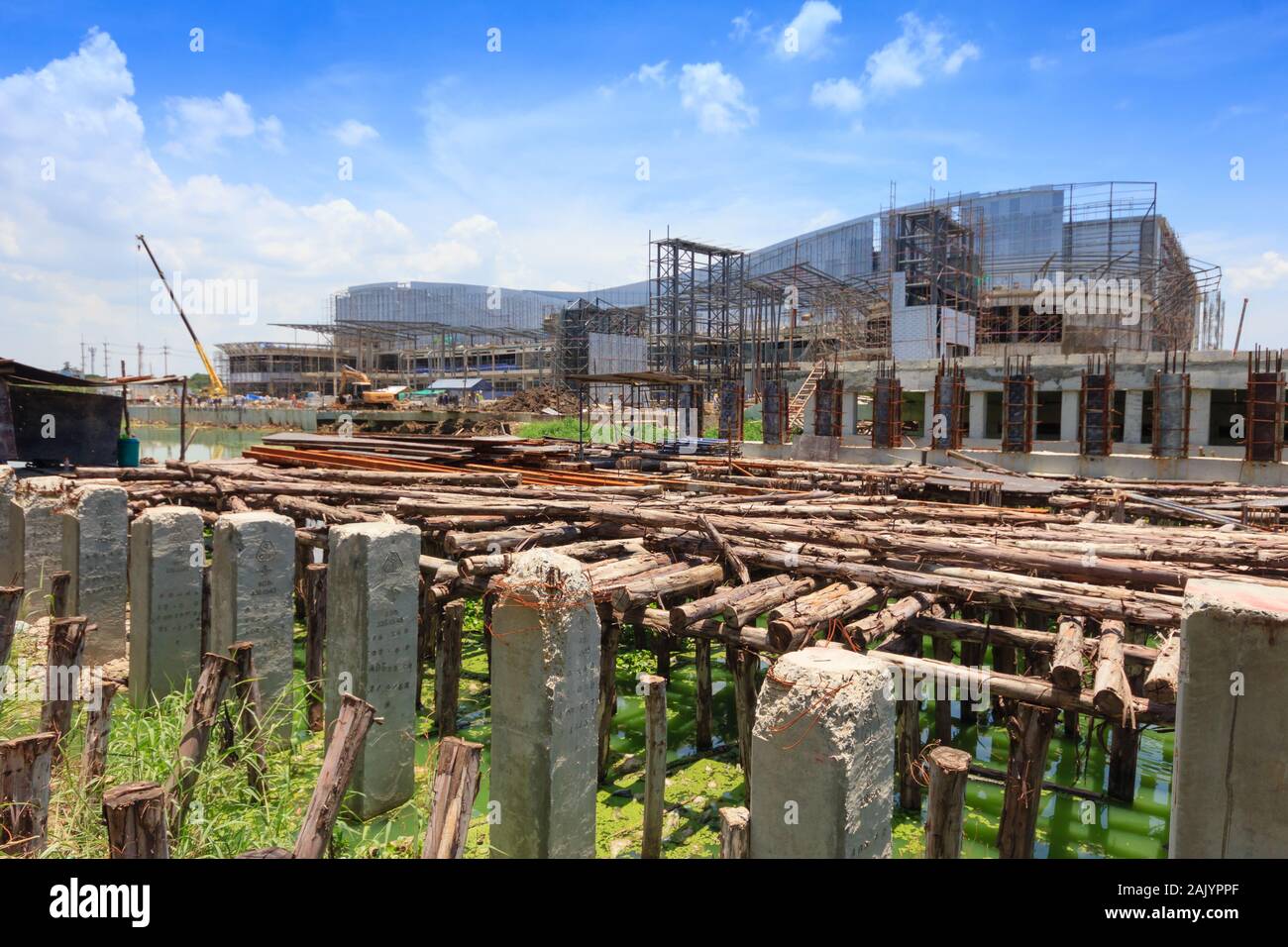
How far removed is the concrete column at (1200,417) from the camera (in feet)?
69.8

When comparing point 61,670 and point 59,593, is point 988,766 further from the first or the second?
point 59,593

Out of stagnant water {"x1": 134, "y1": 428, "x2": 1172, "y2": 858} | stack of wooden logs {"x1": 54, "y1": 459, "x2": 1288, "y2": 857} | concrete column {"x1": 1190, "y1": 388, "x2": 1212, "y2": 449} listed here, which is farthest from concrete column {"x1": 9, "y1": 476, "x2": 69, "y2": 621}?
concrete column {"x1": 1190, "y1": 388, "x2": 1212, "y2": 449}

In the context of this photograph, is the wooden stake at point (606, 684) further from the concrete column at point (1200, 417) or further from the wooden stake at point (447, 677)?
the concrete column at point (1200, 417)

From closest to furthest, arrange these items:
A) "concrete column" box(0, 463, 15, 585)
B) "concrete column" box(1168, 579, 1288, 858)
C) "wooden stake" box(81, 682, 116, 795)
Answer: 1. "concrete column" box(1168, 579, 1288, 858)
2. "wooden stake" box(81, 682, 116, 795)
3. "concrete column" box(0, 463, 15, 585)

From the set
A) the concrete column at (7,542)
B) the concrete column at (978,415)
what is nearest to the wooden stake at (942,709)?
the concrete column at (7,542)

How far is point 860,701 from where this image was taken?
3.58 metres

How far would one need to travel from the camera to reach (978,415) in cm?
2466

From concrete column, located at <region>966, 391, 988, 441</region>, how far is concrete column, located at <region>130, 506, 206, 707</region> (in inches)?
836

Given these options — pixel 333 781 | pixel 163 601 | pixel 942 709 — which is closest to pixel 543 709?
pixel 333 781

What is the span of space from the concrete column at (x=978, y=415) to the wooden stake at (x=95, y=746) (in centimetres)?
2293

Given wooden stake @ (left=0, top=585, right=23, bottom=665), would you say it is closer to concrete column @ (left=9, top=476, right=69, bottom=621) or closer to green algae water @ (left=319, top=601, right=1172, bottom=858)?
green algae water @ (left=319, top=601, right=1172, bottom=858)

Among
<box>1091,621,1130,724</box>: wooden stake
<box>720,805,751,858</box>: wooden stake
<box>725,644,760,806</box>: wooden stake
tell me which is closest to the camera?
<box>720,805,751,858</box>: wooden stake

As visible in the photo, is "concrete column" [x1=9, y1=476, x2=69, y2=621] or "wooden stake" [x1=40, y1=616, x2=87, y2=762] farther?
"concrete column" [x1=9, y1=476, x2=69, y2=621]

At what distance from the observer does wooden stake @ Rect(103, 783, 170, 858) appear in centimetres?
353
